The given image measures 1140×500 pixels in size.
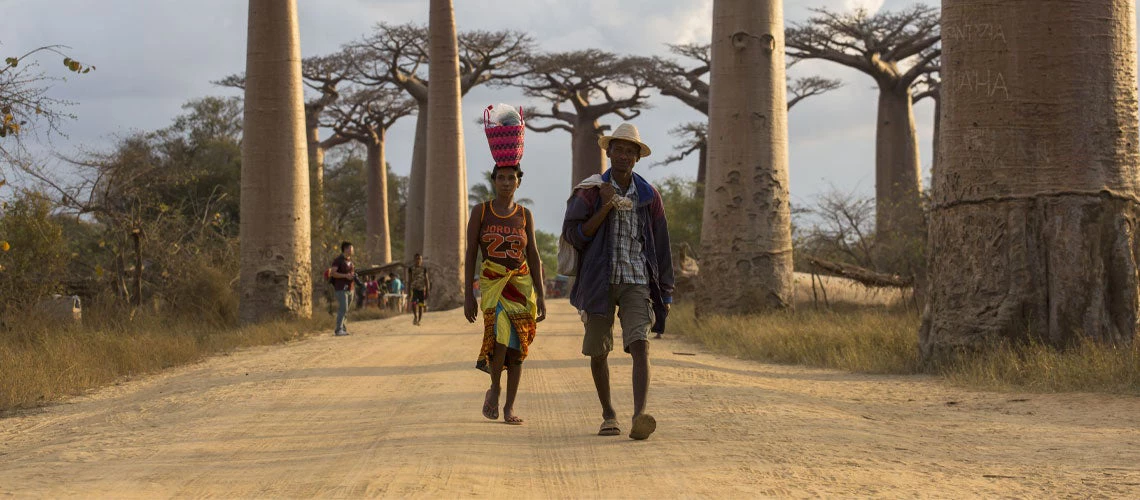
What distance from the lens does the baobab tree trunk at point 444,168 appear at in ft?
78.6

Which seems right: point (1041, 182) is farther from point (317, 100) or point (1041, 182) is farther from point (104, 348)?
point (317, 100)

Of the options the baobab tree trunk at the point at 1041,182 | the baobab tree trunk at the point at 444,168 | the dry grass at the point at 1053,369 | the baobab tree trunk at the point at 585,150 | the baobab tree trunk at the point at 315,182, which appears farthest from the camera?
the baobab tree trunk at the point at 585,150

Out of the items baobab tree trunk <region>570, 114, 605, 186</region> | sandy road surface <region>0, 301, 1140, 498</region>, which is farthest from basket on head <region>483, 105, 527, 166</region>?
baobab tree trunk <region>570, 114, 605, 186</region>

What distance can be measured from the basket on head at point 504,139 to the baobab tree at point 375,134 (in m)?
33.2

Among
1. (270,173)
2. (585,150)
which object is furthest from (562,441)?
(585,150)

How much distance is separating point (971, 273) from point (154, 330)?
8.38 m

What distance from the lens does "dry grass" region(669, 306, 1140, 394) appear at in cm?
700

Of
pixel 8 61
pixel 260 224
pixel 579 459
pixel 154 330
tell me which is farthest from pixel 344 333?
pixel 579 459

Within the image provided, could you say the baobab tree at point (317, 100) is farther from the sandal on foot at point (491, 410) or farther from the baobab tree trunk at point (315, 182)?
the sandal on foot at point (491, 410)

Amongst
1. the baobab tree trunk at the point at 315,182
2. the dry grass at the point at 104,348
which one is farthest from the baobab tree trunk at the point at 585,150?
the dry grass at the point at 104,348

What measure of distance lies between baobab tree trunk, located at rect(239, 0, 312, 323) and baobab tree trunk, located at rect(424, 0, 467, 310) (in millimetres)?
9455

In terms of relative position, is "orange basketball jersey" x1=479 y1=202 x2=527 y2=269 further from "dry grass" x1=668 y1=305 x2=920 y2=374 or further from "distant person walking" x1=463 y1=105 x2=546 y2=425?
"dry grass" x1=668 y1=305 x2=920 y2=374

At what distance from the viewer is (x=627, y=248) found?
217 inches

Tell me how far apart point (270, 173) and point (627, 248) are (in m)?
9.51
